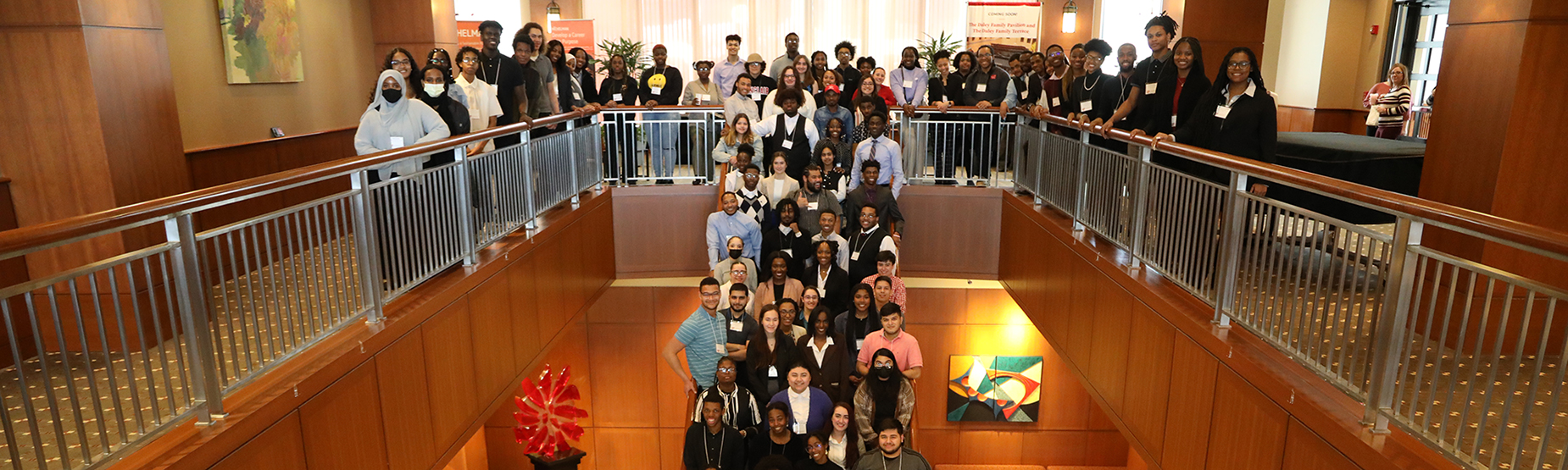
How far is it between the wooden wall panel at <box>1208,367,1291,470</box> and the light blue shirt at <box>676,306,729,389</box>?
349 centimetres

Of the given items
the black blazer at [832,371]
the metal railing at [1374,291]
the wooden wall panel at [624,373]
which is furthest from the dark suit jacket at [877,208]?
the wooden wall panel at [624,373]

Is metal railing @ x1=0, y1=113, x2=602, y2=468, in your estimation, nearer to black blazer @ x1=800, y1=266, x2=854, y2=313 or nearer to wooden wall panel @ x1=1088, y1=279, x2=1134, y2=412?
black blazer @ x1=800, y1=266, x2=854, y2=313

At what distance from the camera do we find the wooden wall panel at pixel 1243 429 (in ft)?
11.0

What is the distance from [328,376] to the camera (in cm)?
353

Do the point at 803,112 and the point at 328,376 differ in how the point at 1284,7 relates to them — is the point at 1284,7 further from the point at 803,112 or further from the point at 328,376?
the point at 328,376

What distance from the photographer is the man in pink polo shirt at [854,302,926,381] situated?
6.11 metres

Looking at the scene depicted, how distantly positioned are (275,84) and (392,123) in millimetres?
3601

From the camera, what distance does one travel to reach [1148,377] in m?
4.58

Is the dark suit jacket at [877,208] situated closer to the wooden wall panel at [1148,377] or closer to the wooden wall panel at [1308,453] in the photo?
the wooden wall panel at [1148,377]

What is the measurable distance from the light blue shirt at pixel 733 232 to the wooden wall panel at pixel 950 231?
1803mm

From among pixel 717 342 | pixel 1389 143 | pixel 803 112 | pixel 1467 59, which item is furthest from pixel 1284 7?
pixel 717 342

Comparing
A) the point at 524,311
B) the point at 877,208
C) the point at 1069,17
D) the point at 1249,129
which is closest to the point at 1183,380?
the point at 1249,129

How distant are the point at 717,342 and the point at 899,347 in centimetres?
132

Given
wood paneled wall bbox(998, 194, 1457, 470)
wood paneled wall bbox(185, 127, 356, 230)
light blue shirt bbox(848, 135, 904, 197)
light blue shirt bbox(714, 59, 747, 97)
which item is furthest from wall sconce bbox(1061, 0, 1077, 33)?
wood paneled wall bbox(185, 127, 356, 230)
